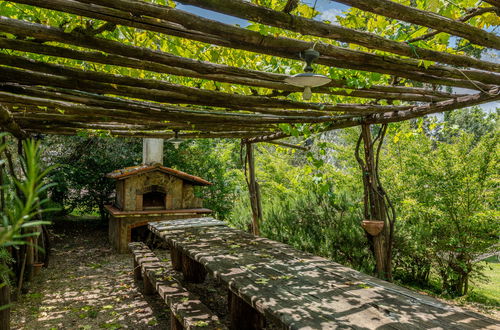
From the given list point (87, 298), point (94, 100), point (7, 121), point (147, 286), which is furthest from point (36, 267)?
point (94, 100)

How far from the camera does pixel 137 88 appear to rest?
288 centimetres

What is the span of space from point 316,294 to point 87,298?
12.2 feet

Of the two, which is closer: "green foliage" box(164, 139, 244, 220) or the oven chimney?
the oven chimney

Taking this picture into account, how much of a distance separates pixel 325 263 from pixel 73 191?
26.0 ft

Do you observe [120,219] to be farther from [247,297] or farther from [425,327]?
[425,327]

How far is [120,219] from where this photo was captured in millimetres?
7211

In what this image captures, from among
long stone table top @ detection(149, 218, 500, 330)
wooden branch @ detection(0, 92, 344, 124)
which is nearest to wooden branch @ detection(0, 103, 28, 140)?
wooden branch @ detection(0, 92, 344, 124)

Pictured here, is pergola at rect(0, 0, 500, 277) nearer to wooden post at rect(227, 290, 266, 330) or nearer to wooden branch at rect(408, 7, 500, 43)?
wooden branch at rect(408, 7, 500, 43)

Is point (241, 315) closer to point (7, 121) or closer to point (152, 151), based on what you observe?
point (7, 121)

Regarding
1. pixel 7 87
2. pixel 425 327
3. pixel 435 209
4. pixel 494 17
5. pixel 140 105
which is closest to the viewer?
pixel 425 327

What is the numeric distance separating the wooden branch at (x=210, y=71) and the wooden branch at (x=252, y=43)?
21 centimetres

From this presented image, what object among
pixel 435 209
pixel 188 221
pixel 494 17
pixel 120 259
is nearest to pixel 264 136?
pixel 188 221

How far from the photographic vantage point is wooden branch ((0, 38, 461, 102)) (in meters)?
2.03

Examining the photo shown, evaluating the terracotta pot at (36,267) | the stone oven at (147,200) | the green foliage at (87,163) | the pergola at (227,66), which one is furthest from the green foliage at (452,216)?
the green foliage at (87,163)
